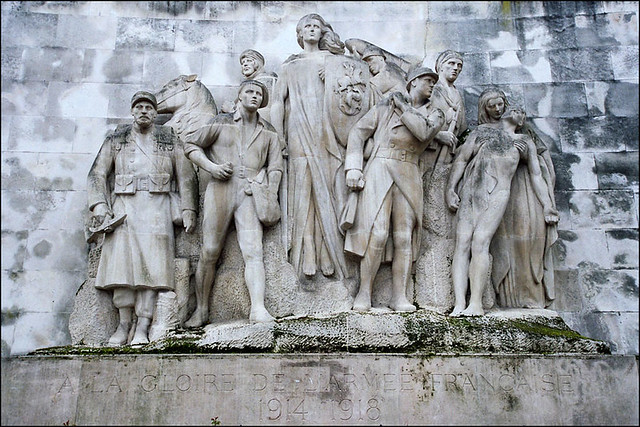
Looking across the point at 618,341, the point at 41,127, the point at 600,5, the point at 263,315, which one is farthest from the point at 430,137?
the point at 41,127

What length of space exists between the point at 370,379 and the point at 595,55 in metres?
6.52

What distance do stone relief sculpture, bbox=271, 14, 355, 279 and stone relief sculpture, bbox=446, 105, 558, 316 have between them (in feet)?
4.49

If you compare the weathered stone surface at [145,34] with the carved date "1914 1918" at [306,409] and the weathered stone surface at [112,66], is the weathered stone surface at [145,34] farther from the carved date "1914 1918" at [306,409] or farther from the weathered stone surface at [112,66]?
the carved date "1914 1918" at [306,409]

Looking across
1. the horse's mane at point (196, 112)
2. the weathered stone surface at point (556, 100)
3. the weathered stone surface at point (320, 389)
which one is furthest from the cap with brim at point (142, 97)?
the weathered stone surface at point (556, 100)

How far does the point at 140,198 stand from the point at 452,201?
3731mm

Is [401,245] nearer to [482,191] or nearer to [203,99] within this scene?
[482,191]

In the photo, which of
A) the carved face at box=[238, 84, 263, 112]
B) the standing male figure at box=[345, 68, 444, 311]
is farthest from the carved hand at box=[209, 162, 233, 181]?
the standing male figure at box=[345, 68, 444, 311]

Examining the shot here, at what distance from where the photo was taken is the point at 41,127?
36.6 ft

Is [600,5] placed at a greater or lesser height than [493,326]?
greater

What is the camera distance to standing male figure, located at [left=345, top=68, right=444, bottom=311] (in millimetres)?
9312

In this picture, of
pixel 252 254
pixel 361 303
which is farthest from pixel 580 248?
pixel 252 254

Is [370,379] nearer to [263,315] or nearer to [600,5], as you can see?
[263,315]

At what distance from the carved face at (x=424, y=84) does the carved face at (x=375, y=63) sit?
0.71 m

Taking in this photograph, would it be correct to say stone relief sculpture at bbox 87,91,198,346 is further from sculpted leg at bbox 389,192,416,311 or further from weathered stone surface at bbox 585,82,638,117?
weathered stone surface at bbox 585,82,638,117
